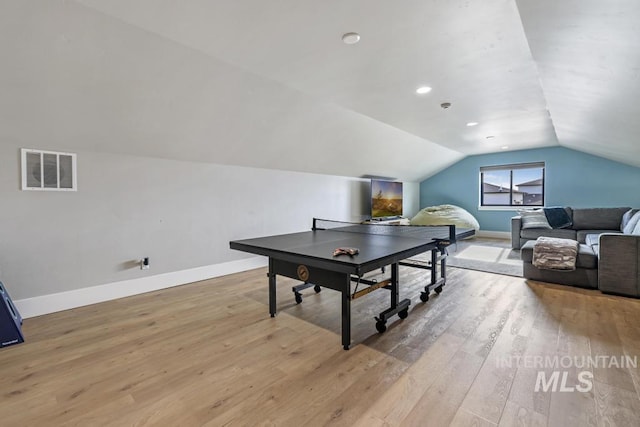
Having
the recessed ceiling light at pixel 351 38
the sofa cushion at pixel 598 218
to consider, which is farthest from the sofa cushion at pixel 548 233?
the recessed ceiling light at pixel 351 38

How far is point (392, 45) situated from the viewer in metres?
2.38

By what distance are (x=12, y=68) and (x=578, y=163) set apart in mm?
9125

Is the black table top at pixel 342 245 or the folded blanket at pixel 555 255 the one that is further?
the folded blanket at pixel 555 255


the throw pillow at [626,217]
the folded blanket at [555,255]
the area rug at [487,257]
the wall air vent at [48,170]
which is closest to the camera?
the wall air vent at [48,170]

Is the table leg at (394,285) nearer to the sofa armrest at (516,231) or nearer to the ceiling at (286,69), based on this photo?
the ceiling at (286,69)

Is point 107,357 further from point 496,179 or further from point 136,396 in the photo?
point 496,179

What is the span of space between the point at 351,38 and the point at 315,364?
2399mm

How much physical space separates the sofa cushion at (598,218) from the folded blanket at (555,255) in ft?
8.09

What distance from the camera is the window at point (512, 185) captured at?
23.6ft

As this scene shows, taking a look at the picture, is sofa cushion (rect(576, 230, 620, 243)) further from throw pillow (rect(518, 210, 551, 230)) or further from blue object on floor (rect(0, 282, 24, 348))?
blue object on floor (rect(0, 282, 24, 348))

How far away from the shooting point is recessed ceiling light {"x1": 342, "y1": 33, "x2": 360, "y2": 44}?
2.21 meters

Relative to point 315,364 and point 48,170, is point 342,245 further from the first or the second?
point 48,170

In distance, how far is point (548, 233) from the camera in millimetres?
5602

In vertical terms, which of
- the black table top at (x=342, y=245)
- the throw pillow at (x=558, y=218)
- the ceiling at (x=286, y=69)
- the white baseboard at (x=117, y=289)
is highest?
the ceiling at (x=286, y=69)
